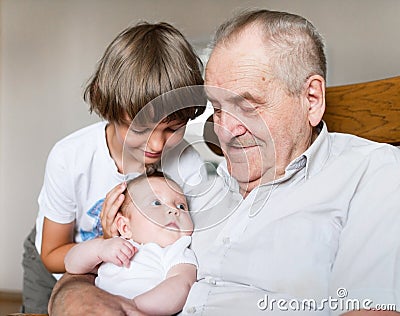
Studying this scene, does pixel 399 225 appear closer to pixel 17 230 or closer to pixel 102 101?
pixel 102 101

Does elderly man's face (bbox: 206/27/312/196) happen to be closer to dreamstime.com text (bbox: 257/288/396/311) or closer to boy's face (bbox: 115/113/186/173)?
boy's face (bbox: 115/113/186/173)

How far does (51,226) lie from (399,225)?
0.80 m

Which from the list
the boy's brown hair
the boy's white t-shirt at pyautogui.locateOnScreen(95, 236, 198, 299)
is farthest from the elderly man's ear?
the boy's white t-shirt at pyautogui.locateOnScreen(95, 236, 198, 299)

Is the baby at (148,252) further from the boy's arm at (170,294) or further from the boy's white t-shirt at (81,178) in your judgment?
the boy's white t-shirt at (81,178)

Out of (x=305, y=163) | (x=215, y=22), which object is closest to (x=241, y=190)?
(x=305, y=163)

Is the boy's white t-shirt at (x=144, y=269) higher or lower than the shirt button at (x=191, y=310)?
higher

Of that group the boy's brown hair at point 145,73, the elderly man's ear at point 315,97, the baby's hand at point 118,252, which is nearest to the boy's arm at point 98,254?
the baby's hand at point 118,252

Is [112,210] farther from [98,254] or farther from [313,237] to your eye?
[313,237]

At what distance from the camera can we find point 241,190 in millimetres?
1132

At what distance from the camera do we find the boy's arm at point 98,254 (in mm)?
1054

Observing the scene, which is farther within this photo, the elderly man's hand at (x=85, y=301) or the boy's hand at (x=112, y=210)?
the boy's hand at (x=112, y=210)

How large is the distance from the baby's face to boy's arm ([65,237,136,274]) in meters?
0.04

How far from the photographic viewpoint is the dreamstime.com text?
0.88m

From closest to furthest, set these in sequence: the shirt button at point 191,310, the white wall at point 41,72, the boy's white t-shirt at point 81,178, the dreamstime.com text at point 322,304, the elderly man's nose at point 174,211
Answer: the dreamstime.com text at point 322,304 → the shirt button at point 191,310 → the elderly man's nose at point 174,211 → the boy's white t-shirt at point 81,178 → the white wall at point 41,72
